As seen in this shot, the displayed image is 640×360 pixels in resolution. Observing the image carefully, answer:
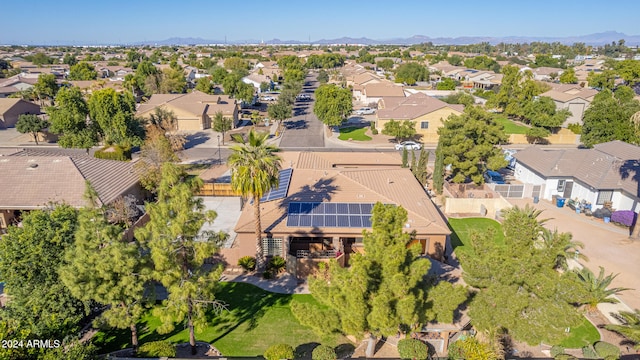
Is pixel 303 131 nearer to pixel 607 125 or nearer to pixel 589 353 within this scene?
pixel 607 125

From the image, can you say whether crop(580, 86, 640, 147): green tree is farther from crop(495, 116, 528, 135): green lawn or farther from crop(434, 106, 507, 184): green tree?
crop(434, 106, 507, 184): green tree

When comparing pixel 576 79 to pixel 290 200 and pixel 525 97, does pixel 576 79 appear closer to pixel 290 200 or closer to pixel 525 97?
pixel 525 97

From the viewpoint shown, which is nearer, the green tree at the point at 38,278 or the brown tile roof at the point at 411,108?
the green tree at the point at 38,278

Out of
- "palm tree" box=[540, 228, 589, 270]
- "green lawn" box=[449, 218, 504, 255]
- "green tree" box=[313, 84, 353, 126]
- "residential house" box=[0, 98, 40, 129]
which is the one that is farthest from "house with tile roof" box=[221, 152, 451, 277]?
"residential house" box=[0, 98, 40, 129]

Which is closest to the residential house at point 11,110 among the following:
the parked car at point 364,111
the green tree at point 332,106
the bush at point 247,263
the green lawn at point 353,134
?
the green tree at point 332,106

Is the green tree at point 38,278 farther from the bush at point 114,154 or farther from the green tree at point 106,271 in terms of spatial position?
the bush at point 114,154

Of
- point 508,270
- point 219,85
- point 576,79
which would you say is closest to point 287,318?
point 508,270
